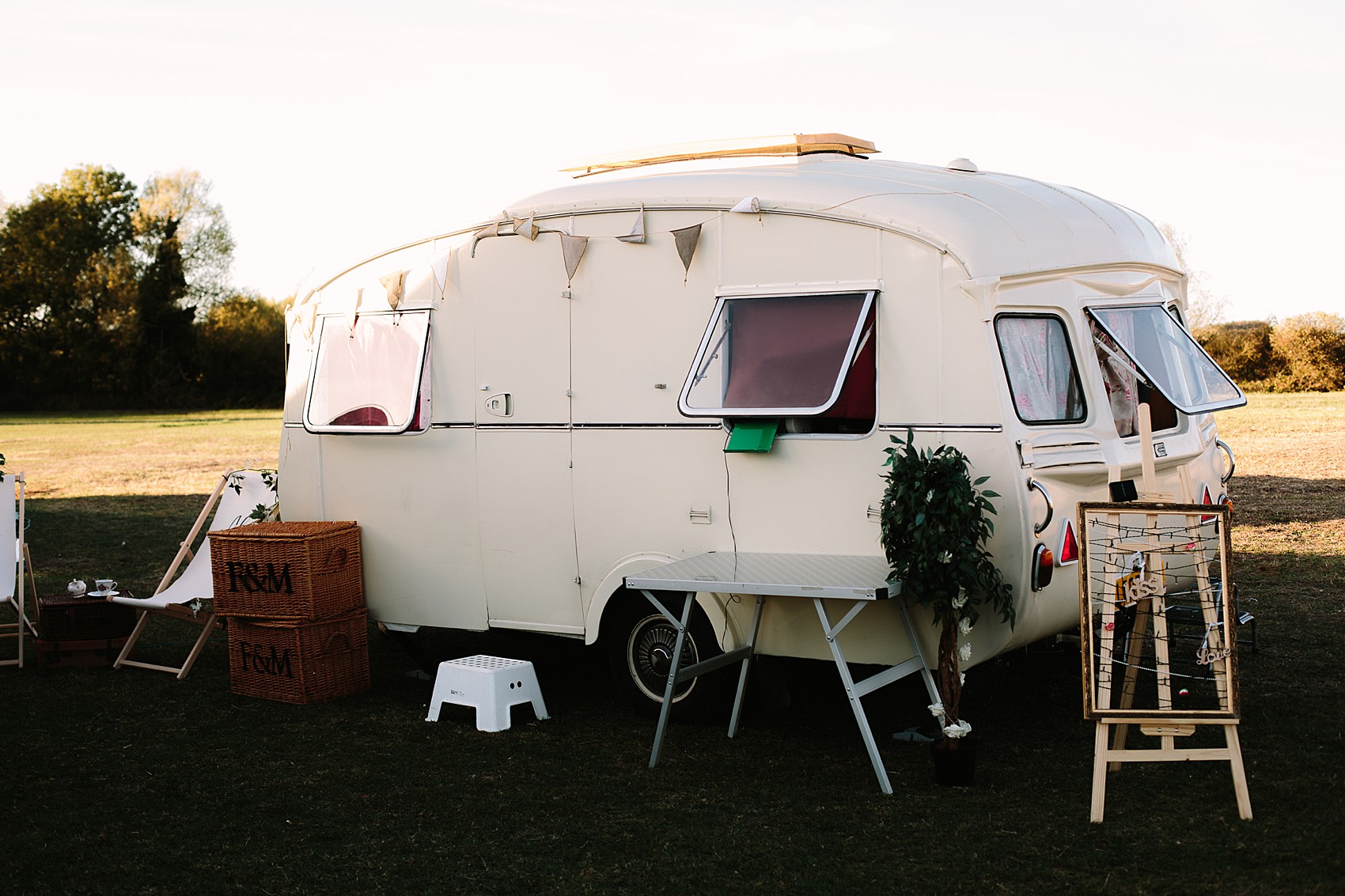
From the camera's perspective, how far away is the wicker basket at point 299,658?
6.46 m

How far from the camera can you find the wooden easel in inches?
171

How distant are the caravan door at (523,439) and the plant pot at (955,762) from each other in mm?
1920

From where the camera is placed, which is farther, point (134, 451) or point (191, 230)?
point (191, 230)

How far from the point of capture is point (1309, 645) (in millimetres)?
A: 7051

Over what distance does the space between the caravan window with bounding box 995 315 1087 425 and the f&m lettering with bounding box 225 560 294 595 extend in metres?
3.72

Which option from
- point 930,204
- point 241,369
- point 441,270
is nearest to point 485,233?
point 441,270

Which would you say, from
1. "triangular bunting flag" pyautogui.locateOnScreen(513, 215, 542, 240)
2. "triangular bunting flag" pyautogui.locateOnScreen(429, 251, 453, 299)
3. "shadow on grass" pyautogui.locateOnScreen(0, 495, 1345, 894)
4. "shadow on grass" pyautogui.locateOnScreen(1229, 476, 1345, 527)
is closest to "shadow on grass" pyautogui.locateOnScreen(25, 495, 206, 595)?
"shadow on grass" pyautogui.locateOnScreen(0, 495, 1345, 894)

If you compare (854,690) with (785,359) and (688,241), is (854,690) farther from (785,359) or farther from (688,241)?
(688,241)

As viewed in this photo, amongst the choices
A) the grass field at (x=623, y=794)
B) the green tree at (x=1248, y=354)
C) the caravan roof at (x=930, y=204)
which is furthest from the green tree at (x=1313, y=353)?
the caravan roof at (x=930, y=204)

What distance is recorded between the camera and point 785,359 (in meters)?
5.44

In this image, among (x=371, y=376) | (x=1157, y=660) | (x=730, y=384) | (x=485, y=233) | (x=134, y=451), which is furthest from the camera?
(x=134, y=451)

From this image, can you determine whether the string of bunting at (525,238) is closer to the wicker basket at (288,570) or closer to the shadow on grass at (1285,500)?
the wicker basket at (288,570)

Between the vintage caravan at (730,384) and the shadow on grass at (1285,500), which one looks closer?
the vintage caravan at (730,384)

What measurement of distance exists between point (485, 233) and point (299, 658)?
237 cm
